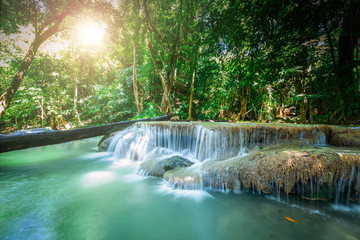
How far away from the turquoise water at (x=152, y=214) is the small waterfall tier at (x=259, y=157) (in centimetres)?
26

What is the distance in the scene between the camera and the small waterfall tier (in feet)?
8.55

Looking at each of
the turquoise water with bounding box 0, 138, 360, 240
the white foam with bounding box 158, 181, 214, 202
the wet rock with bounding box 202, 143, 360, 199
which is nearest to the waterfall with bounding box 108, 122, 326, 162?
the wet rock with bounding box 202, 143, 360, 199

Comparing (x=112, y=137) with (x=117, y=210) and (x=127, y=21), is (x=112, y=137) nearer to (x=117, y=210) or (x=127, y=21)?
(x=117, y=210)

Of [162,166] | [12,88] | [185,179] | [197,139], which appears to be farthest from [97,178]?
[12,88]

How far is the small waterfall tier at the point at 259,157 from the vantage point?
2.60 metres

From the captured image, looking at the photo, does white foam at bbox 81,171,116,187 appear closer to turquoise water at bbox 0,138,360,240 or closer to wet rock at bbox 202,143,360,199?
turquoise water at bbox 0,138,360,240

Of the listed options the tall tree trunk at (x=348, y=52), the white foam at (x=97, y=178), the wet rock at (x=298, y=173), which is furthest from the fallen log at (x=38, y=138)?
the tall tree trunk at (x=348, y=52)

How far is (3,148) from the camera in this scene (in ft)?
10.1

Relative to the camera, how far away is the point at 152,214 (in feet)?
8.68

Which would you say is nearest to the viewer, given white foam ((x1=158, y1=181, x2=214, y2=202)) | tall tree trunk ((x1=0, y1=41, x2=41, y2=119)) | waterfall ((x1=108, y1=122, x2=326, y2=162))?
white foam ((x1=158, y1=181, x2=214, y2=202))

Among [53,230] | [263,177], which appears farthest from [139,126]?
[263,177]

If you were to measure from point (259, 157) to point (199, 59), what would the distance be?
9.02 meters

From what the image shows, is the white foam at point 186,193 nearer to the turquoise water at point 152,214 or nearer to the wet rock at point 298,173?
the turquoise water at point 152,214

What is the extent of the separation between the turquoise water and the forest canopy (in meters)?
1.80
